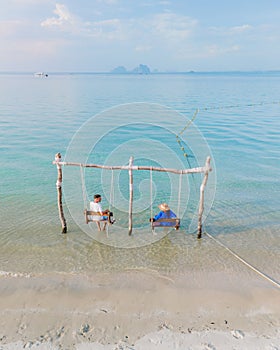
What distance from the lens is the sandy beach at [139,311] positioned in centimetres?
522

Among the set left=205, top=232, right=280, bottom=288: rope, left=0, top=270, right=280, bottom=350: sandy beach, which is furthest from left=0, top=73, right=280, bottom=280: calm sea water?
left=0, top=270, right=280, bottom=350: sandy beach

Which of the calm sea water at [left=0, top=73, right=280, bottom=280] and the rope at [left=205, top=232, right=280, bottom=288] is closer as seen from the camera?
the rope at [left=205, top=232, right=280, bottom=288]

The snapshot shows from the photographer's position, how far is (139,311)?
595cm

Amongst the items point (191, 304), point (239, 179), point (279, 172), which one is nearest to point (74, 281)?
point (191, 304)

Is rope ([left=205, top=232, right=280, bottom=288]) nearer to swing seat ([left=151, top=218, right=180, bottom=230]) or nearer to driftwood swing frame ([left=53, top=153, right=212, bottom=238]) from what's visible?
driftwood swing frame ([left=53, top=153, right=212, bottom=238])

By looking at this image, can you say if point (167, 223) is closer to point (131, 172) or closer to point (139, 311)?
point (131, 172)

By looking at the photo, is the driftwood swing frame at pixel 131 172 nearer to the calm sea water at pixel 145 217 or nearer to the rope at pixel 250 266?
the rope at pixel 250 266

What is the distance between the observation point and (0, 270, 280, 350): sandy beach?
5.22m

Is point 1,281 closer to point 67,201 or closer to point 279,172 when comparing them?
point 67,201

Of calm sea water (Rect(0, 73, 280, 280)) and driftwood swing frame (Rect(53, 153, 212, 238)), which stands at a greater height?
driftwood swing frame (Rect(53, 153, 212, 238))

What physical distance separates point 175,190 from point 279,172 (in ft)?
20.6

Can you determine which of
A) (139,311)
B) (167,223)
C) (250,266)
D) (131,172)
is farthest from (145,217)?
(139,311)

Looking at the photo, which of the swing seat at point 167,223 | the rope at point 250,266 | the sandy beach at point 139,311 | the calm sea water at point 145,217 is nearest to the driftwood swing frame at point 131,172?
the swing seat at point 167,223

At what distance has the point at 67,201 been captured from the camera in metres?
11.3
